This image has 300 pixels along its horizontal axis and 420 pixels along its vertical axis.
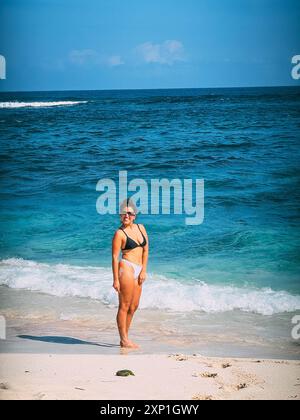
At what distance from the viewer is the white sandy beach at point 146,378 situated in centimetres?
439

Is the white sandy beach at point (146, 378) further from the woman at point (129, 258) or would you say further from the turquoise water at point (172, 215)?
the turquoise water at point (172, 215)

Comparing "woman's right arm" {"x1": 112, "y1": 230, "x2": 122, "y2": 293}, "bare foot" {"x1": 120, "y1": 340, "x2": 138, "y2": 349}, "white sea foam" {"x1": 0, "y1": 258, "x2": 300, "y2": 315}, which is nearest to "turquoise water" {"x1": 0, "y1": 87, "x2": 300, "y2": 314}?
"white sea foam" {"x1": 0, "y1": 258, "x2": 300, "y2": 315}

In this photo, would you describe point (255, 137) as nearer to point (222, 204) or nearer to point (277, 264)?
point (222, 204)

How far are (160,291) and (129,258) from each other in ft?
8.59

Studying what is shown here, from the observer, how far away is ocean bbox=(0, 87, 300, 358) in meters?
8.29

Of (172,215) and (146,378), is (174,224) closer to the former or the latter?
(172,215)

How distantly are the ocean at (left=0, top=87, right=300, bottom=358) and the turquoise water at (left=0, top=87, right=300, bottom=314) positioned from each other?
3cm


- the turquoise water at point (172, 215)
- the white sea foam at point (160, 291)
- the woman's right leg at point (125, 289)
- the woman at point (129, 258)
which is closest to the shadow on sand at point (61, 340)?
the woman's right leg at point (125, 289)

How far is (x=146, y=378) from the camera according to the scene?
4.77m

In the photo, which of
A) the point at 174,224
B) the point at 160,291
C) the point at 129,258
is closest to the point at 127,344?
the point at 129,258

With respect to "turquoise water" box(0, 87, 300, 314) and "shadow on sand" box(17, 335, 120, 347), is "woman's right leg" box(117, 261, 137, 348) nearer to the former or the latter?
"shadow on sand" box(17, 335, 120, 347)

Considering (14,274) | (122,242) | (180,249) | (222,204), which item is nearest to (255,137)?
(222,204)

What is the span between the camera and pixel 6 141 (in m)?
24.2

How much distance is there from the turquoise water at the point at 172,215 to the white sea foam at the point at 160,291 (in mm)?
20
